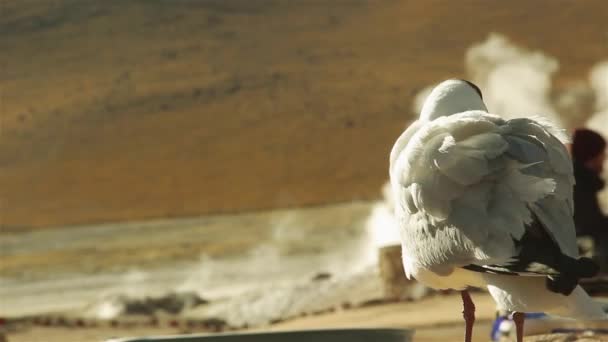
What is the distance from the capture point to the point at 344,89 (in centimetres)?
4709

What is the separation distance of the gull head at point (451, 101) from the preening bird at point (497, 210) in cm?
35

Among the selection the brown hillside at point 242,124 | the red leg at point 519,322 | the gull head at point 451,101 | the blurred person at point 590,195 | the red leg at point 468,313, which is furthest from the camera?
the brown hillside at point 242,124

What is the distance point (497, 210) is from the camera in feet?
16.0

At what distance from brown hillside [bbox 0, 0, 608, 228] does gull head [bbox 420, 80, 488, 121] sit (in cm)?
3162

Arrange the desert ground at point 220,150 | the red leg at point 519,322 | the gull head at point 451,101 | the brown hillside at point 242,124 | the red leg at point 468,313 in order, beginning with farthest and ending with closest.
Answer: the brown hillside at point 242,124 < the desert ground at point 220,150 < the gull head at point 451,101 < the red leg at point 468,313 < the red leg at point 519,322

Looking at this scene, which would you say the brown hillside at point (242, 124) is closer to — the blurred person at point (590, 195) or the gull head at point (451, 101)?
the blurred person at point (590, 195)

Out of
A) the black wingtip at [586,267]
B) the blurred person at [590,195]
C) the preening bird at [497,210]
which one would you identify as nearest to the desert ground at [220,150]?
the blurred person at [590,195]

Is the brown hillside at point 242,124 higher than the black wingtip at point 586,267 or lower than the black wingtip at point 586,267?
higher

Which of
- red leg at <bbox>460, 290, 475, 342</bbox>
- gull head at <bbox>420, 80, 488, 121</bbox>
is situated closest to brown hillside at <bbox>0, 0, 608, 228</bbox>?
gull head at <bbox>420, 80, 488, 121</bbox>

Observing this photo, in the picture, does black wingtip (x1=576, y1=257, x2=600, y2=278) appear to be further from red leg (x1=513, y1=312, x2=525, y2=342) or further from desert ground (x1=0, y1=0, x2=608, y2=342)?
desert ground (x1=0, y1=0, x2=608, y2=342)

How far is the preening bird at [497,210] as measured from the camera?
187 inches

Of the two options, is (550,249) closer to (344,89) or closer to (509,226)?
(509,226)

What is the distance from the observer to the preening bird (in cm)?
476

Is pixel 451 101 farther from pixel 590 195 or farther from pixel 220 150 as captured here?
pixel 220 150
